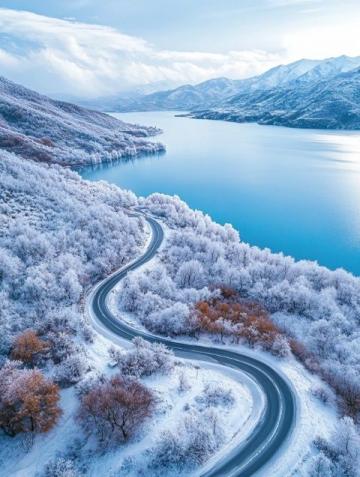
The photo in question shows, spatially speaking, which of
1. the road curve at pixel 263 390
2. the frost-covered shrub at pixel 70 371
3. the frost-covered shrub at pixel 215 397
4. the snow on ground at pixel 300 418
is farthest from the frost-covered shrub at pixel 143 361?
the snow on ground at pixel 300 418

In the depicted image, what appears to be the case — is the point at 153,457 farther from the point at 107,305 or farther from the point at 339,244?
the point at 339,244

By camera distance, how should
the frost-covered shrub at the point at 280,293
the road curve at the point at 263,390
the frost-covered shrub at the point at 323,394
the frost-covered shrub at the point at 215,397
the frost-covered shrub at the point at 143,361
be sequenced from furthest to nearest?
1. the frost-covered shrub at the point at 280,293
2. the frost-covered shrub at the point at 143,361
3. the frost-covered shrub at the point at 323,394
4. the frost-covered shrub at the point at 215,397
5. the road curve at the point at 263,390

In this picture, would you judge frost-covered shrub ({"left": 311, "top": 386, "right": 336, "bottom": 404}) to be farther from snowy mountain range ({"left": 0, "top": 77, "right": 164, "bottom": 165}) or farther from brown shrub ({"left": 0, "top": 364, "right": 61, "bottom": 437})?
snowy mountain range ({"left": 0, "top": 77, "right": 164, "bottom": 165})

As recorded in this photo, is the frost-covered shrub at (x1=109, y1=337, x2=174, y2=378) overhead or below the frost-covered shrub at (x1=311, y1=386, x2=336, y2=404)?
overhead

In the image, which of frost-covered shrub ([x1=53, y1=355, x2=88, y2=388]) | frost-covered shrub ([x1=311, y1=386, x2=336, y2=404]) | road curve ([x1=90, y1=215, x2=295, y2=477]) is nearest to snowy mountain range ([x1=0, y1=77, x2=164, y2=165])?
road curve ([x1=90, y1=215, x2=295, y2=477])

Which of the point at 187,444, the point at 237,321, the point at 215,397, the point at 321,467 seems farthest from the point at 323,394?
the point at 187,444

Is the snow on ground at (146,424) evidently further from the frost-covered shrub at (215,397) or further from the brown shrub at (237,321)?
the brown shrub at (237,321)
